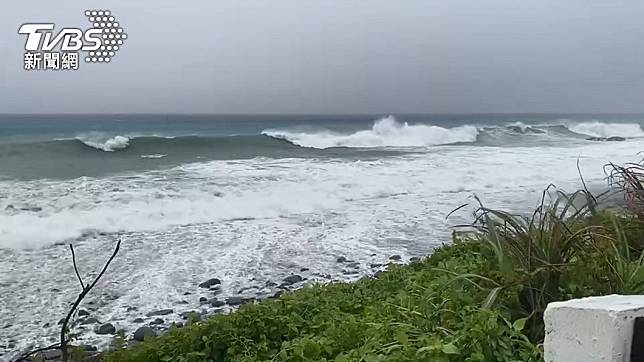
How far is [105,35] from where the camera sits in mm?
5559

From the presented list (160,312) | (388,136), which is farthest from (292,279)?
(388,136)

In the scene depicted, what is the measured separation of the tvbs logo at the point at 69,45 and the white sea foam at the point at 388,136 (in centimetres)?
643

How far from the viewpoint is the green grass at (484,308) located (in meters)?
1.24

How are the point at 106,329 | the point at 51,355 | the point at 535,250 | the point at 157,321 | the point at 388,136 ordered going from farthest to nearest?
the point at 388,136, the point at 157,321, the point at 106,329, the point at 51,355, the point at 535,250

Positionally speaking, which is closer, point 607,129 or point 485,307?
point 485,307

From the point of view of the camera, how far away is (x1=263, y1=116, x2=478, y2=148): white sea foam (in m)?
12.0

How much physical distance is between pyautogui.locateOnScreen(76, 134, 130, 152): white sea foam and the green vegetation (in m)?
8.96

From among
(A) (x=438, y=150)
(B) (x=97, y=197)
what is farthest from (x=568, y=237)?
(A) (x=438, y=150)

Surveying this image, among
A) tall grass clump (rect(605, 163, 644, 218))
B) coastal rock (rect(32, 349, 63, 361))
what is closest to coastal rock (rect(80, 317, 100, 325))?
coastal rock (rect(32, 349, 63, 361))

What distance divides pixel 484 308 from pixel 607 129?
10063mm

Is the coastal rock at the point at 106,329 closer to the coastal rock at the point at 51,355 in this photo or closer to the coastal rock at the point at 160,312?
the coastal rock at the point at 160,312

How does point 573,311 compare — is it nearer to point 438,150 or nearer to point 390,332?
point 390,332

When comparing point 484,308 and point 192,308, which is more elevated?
point 484,308

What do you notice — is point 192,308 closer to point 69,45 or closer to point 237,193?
point 69,45
